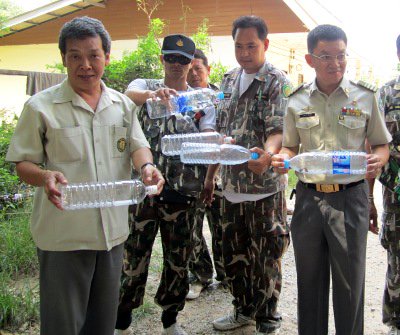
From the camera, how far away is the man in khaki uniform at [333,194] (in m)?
2.60

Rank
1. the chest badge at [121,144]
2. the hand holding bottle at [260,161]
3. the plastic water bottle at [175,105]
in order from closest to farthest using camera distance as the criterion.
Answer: the chest badge at [121,144] < the hand holding bottle at [260,161] < the plastic water bottle at [175,105]

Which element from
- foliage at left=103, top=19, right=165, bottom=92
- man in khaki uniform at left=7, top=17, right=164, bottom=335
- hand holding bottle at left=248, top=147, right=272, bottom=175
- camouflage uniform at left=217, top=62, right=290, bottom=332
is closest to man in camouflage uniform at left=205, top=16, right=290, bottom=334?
camouflage uniform at left=217, top=62, right=290, bottom=332

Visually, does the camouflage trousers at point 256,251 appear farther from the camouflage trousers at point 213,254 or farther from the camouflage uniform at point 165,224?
the camouflage trousers at point 213,254

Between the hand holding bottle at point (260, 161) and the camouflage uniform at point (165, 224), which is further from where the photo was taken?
the camouflage uniform at point (165, 224)

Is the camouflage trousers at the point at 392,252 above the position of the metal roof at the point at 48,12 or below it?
below

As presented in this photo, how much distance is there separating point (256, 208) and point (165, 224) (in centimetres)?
71

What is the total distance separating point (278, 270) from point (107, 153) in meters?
1.74

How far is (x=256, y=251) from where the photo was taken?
3.29 m

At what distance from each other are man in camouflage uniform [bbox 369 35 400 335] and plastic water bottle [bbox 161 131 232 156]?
3.98 feet

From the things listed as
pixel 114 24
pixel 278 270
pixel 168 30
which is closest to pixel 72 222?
pixel 278 270

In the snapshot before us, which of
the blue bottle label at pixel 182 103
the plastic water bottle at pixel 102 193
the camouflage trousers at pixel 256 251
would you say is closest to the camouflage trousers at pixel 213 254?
the camouflage trousers at pixel 256 251

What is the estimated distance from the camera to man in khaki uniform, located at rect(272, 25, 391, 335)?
2600 mm

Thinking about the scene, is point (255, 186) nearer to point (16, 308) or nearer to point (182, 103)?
point (182, 103)

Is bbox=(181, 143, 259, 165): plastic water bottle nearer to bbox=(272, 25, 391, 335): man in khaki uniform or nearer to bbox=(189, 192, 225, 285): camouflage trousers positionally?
bbox=(272, 25, 391, 335): man in khaki uniform
